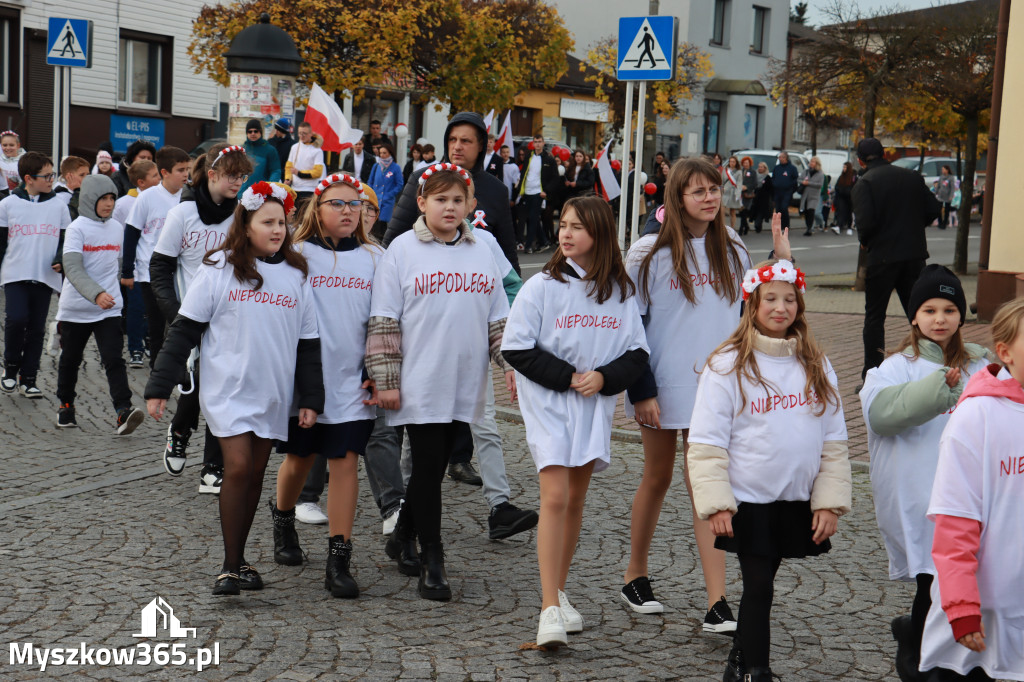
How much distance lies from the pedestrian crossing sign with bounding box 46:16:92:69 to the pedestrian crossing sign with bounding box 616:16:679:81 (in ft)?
22.0

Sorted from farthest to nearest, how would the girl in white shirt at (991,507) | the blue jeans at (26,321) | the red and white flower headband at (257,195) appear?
the blue jeans at (26,321) < the red and white flower headband at (257,195) < the girl in white shirt at (991,507)

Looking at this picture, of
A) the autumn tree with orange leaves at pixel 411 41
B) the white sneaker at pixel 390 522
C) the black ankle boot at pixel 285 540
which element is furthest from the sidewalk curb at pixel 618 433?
the autumn tree with orange leaves at pixel 411 41

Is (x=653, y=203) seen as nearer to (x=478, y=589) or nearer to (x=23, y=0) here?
(x=23, y=0)

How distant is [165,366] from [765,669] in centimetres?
266

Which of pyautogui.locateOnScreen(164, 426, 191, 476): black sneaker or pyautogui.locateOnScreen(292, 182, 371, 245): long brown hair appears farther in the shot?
pyautogui.locateOnScreen(164, 426, 191, 476): black sneaker

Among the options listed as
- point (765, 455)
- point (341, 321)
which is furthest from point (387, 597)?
point (765, 455)

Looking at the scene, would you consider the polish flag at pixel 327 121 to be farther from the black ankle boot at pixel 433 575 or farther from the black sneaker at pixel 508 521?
the black ankle boot at pixel 433 575

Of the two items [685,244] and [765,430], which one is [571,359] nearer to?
[685,244]

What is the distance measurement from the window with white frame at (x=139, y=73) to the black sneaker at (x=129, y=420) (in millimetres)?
22098

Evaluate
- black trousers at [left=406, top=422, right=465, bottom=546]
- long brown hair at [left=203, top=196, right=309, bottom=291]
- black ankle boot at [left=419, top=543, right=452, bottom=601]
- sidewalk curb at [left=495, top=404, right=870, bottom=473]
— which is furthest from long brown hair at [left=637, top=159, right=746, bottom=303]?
sidewalk curb at [left=495, top=404, right=870, bottom=473]

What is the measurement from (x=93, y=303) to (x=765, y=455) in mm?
5811

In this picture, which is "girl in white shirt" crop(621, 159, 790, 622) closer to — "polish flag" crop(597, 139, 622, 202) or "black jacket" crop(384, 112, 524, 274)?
"black jacket" crop(384, 112, 524, 274)

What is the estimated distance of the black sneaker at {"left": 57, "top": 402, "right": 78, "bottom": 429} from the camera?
873 cm

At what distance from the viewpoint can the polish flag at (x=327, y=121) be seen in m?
13.0
